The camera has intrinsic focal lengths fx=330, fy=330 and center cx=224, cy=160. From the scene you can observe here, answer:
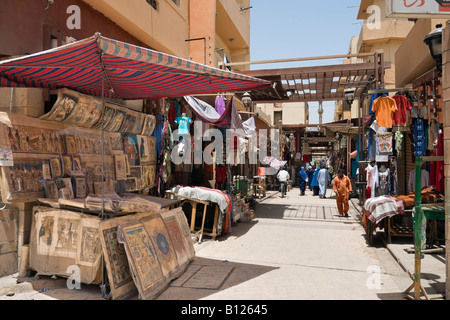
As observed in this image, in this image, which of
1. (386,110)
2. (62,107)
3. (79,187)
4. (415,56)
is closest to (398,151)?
(386,110)

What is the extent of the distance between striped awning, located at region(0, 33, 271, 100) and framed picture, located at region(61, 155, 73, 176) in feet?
3.54

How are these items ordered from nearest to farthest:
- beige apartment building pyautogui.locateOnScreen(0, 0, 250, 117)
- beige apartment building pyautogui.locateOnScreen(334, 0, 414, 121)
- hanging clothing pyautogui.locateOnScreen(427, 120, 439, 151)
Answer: beige apartment building pyautogui.locateOnScreen(0, 0, 250, 117) < hanging clothing pyautogui.locateOnScreen(427, 120, 439, 151) < beige apartment building pyautogui.locateOnScreen(334, 0, 414, 121)

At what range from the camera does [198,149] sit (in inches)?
368

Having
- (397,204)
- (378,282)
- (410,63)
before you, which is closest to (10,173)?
(378,282)

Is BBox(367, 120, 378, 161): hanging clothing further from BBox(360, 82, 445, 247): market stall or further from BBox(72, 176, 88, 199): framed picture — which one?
BBox(72, 176, 88, 199): framed picture

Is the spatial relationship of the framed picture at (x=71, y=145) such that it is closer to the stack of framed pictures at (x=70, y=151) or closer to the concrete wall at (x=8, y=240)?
the stack of framed pictures at (x=70, y=151)

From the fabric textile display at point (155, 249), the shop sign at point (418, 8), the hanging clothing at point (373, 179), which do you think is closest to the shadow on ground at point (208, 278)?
the fabric textile display at point (155, 249)

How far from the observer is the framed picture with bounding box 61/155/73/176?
5045mm

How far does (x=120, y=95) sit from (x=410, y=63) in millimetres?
9001

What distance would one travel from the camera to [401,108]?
7961 mm

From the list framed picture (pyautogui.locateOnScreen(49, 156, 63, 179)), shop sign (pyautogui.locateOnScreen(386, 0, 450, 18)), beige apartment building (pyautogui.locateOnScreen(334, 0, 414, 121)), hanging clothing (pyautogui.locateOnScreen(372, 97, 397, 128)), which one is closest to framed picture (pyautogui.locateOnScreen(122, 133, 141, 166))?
framed picture (pyautogui.locateOnScreen(49, 156, 63, 179))

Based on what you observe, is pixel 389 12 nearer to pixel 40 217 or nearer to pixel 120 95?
pixel 120 95

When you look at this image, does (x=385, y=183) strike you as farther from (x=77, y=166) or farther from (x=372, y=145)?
(x=77, y=166)

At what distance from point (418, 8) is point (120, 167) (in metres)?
5.36
